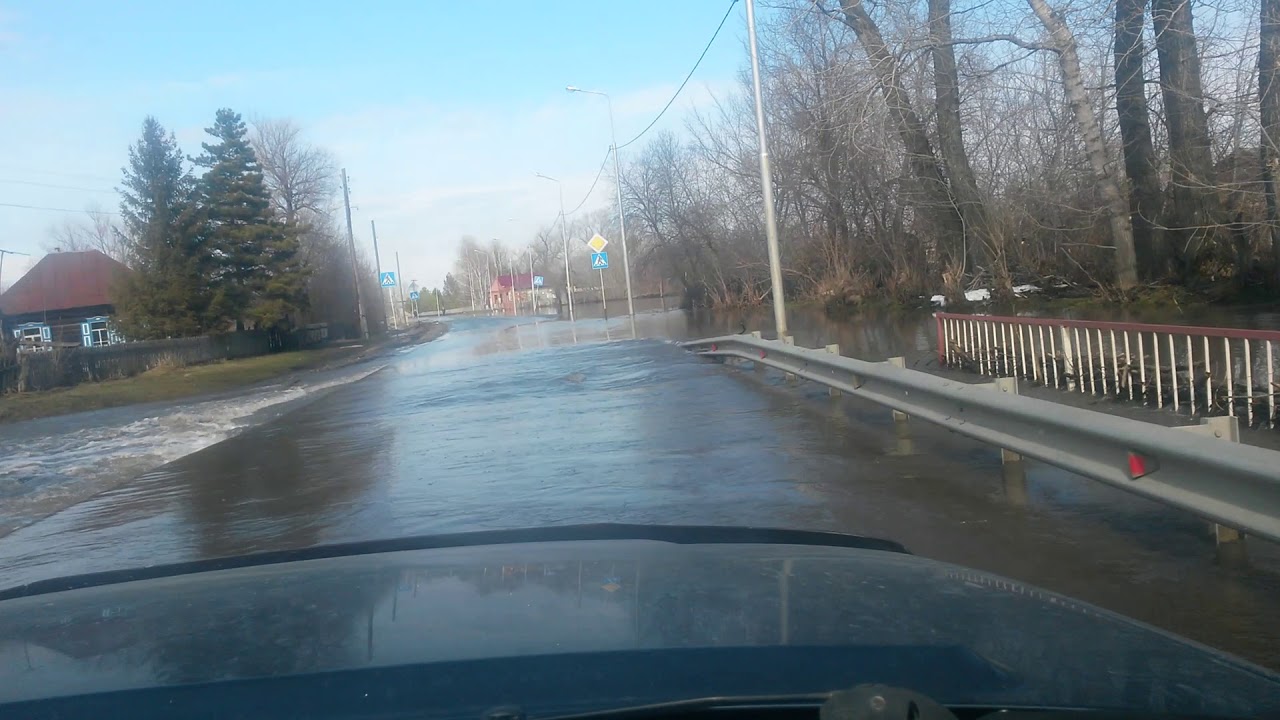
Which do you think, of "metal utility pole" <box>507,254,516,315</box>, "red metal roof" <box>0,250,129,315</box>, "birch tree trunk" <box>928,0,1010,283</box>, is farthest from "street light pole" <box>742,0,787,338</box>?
"metal utility pole" <box>507,254,516,315</box>

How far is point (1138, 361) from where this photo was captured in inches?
398

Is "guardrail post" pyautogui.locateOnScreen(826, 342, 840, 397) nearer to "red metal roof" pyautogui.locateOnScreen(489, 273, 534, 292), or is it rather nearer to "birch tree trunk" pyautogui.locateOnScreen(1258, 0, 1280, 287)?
"birch tree trunk" pyautogui.locateOnScreen(1258, 0, 1280, 287)

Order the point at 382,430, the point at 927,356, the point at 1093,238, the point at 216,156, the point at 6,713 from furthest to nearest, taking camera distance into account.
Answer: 1. the point at 216,156
2. the point at 1093,238
3. the point at 927,356
4. the point at 382,430
5. the point at 6,713

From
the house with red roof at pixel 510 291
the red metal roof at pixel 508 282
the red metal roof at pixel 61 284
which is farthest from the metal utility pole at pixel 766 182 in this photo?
the red metal roof at pixel 508 282

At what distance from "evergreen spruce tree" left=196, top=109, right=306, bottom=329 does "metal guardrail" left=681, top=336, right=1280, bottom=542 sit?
130ft

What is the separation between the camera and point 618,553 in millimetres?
4336

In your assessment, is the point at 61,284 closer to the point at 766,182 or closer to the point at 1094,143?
the point at 766,182

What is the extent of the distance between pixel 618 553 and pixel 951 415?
16.7 feet

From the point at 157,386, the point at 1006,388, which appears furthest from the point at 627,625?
the point at 157,386

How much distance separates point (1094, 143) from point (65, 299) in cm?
6251

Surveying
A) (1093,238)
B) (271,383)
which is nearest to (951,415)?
(1093,238)

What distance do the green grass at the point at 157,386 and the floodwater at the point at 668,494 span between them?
926 centimetres

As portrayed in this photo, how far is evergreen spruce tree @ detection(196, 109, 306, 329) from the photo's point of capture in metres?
44.7

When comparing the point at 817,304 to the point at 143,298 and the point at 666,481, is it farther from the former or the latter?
the point at 666,481
